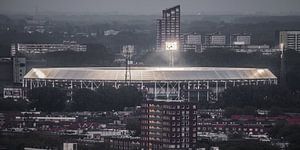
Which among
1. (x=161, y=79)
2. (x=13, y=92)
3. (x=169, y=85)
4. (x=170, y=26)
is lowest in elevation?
(x=13, y=92)

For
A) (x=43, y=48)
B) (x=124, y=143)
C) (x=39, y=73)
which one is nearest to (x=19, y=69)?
(x=39, y=73)

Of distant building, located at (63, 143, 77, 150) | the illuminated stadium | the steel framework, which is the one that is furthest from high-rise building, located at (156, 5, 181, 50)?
distant building, located at (63, 143, 77, 150)

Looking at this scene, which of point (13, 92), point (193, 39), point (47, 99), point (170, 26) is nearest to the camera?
point (47, 99)

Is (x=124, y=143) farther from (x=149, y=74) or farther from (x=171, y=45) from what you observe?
(x=171, y=45)

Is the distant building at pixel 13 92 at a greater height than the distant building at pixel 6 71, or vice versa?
the distant building at pixel 6 71

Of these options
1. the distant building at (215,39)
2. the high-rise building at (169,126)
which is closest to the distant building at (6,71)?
the high-rise building at (169,126)

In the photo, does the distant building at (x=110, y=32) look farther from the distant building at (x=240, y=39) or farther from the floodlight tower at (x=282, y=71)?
the floodlight tower at (x=282, y=71)

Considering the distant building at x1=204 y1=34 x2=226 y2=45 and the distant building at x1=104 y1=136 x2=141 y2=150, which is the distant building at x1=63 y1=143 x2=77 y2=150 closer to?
the distant building at x1=104 y1=136 x2=141 y2=150
